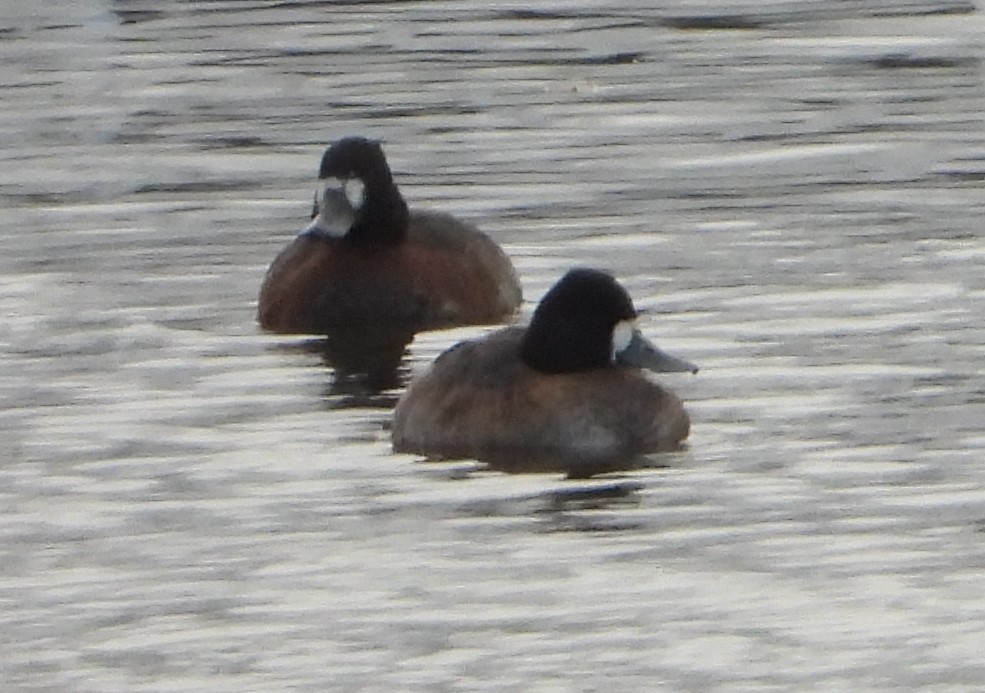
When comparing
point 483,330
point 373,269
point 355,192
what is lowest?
point 483,330

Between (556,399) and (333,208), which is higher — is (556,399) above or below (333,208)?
below

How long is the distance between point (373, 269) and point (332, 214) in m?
0.33

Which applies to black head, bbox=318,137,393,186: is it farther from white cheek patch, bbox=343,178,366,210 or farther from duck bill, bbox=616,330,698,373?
duck bill, bbox=616,330,698,373

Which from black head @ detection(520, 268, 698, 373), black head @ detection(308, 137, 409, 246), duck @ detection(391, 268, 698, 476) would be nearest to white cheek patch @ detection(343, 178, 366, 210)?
black head @ detection(308, 137, 409, 246)

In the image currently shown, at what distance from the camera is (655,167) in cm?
1822

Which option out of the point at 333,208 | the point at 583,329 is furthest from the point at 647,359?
the point at 333,208

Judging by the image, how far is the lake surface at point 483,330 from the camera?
9.75m

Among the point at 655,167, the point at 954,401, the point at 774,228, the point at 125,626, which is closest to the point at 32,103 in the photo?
the point at 655,167

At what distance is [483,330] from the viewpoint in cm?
1516

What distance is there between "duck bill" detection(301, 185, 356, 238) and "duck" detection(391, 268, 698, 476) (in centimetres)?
303

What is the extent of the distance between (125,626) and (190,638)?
0.83ft

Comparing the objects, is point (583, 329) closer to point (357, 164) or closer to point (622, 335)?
point (622, 335)

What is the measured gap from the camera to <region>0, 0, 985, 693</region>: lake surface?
975 centimetres

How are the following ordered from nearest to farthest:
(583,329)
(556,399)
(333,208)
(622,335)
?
(556,399), (583,329), (622,335), (333,208)
